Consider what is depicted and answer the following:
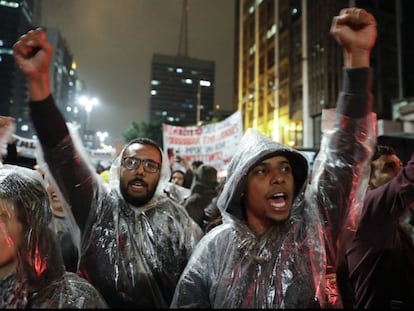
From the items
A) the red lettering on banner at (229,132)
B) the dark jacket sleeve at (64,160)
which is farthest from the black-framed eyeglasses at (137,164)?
the red lettering on banner at (229,132)

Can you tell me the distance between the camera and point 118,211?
8.33ft

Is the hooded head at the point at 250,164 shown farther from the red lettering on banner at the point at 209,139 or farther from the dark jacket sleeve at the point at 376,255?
the red lettering on banner at the point at 209,139

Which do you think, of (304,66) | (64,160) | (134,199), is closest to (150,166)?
(134,199)

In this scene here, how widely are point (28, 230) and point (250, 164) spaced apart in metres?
1.05

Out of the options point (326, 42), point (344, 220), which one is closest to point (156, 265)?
point (344, 220)

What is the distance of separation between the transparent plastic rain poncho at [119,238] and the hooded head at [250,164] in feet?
2.13

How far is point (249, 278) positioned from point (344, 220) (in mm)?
525

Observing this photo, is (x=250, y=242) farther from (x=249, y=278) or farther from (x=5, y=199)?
(x=5, y=199)

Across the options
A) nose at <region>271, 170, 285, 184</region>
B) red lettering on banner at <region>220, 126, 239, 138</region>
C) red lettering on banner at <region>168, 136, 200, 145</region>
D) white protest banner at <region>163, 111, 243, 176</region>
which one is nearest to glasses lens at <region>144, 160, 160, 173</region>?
nose at <region>271, 170, 285, 184</region>

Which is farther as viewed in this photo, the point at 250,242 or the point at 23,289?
the point at 250,242

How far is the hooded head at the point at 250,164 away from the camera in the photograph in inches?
76.4

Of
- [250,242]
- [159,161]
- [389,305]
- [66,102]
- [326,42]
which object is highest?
[66,102]

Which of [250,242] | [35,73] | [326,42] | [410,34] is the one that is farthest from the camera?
[326,42]

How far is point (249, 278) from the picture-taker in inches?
66.9
